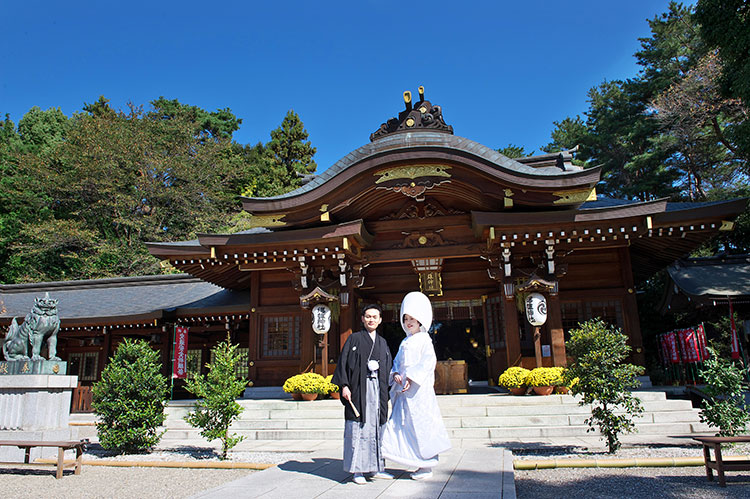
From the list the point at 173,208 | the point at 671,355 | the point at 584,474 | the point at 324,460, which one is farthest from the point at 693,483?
the point at 173,208

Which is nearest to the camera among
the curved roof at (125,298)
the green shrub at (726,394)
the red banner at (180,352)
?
the green shrub at (726,394)

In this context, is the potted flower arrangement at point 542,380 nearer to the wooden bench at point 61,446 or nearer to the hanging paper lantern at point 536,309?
the hanging paper lantern at point 536,309

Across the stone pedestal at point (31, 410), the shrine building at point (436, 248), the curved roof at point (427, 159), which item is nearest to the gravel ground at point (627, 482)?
the shrine building at point (436, 248)

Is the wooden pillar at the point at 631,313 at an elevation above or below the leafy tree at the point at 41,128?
below

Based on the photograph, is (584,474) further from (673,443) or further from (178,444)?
(178,444)

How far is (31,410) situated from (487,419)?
23.8 ft

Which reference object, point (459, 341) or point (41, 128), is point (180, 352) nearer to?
point (459, 341)

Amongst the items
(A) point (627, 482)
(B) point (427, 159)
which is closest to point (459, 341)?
(B) point (427, 159)

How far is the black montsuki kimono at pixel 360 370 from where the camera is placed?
4.79 m

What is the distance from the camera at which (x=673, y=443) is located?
703 cm

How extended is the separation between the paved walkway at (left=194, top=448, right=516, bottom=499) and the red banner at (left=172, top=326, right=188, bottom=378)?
9.12 m

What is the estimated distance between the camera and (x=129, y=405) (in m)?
7.46

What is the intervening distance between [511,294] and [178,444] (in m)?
7.30

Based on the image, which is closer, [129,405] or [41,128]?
[129,405]
